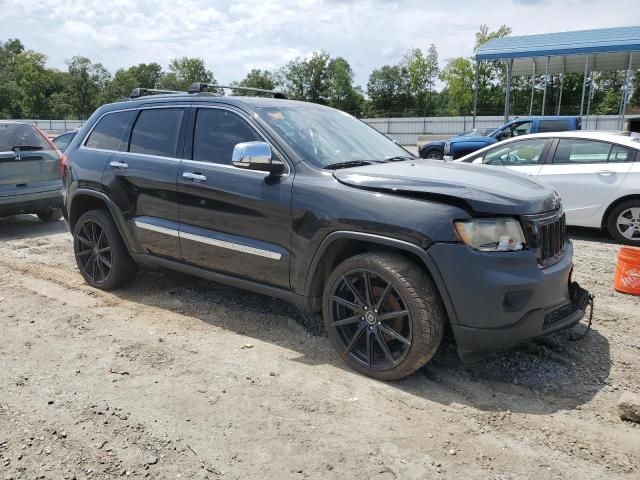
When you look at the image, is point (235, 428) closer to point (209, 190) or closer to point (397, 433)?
point (397, 433)

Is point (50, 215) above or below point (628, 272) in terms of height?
below

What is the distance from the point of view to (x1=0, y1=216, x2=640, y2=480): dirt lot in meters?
2.72

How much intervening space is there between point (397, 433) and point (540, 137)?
634cm

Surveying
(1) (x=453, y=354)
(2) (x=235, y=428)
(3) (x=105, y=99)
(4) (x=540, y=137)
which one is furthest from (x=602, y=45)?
(3) (x=105, y=99)

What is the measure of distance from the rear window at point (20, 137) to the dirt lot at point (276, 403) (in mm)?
4699

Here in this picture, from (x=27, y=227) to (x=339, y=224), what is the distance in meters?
7.60

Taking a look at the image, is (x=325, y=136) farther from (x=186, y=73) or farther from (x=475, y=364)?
(x=186, y=73)

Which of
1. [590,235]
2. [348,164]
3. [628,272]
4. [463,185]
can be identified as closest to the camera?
[463,185]

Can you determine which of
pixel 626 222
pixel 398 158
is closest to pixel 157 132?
pixel 398 158

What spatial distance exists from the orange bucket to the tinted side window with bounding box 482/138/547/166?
3.07m

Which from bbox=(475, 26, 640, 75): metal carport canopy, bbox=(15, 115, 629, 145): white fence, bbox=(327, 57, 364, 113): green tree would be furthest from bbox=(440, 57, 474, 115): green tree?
bbox=(475, 26, 640, 75): metal carport canopy

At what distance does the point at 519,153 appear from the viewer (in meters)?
8.18

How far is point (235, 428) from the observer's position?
3006 mm

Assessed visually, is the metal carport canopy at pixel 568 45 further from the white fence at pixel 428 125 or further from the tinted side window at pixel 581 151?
the tinted side window at pixel 581 151
